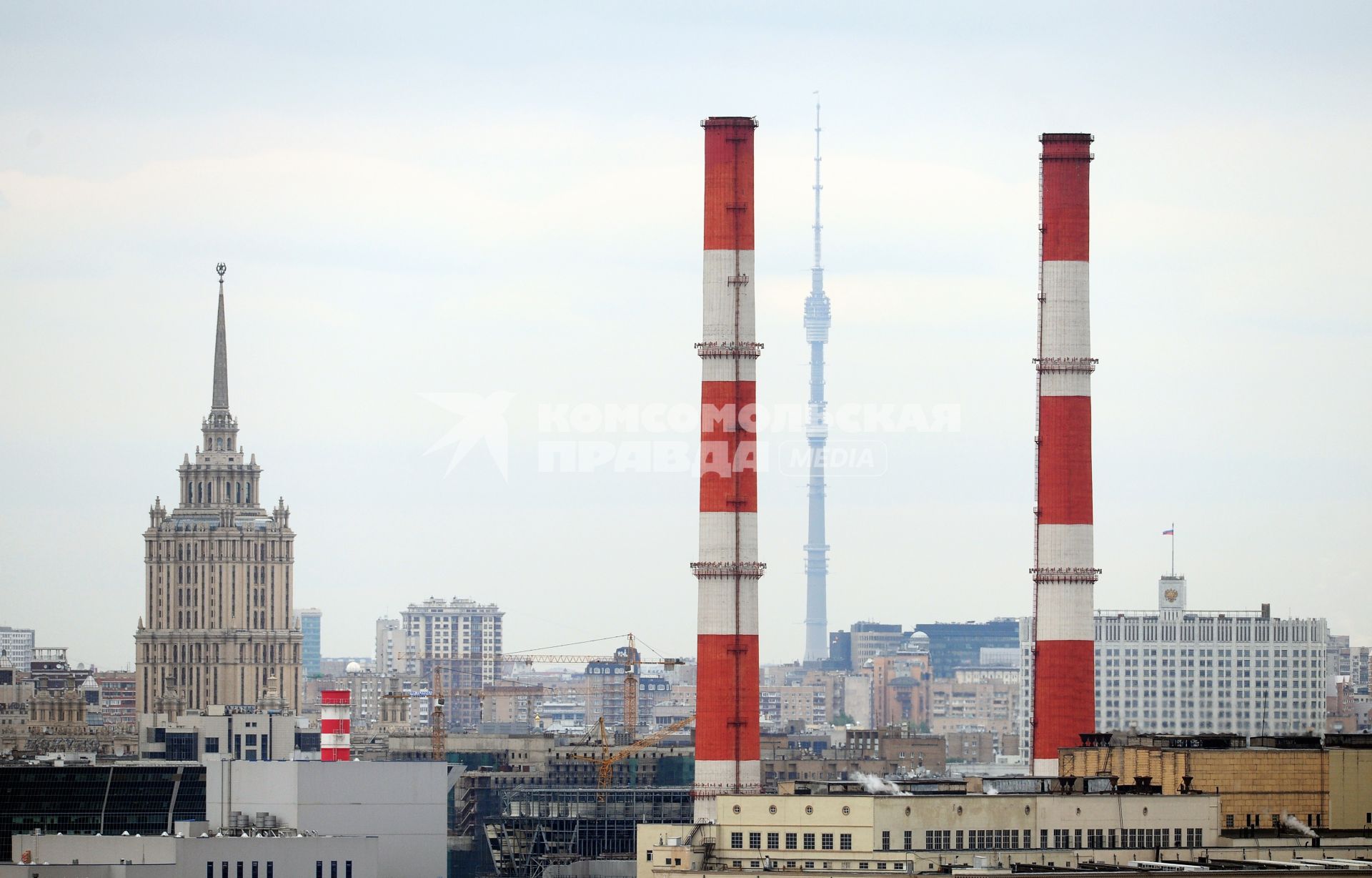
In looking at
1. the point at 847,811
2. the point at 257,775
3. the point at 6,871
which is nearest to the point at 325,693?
the point at 257,775

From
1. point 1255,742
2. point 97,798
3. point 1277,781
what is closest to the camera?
point 1277,781

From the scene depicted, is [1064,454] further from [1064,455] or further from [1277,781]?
[1277,781]

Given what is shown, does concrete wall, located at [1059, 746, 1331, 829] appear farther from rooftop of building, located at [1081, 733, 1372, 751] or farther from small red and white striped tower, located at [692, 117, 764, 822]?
small red and white striped tower, located at [692, 117, 764, 822]

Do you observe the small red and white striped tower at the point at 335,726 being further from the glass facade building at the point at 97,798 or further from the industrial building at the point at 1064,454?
the industrial building at the point at 1064,454

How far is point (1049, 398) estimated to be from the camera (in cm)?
14312

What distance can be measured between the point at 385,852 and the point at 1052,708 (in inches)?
1211

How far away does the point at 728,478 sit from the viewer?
144 meters

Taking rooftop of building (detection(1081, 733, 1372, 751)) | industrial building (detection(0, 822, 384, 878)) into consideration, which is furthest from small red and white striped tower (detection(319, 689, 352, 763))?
rooftop of building (detection(1081, 733, 1372, 751))

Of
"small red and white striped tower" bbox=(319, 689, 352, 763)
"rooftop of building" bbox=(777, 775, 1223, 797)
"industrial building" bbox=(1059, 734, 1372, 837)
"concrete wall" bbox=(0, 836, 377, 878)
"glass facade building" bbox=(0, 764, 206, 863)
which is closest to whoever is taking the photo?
"rooftop of building" bbox=(777, 775, 1223, 797)

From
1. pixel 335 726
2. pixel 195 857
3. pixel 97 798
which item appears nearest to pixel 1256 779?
pixel 195 857

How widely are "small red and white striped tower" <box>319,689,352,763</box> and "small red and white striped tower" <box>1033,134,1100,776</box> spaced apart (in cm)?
3398

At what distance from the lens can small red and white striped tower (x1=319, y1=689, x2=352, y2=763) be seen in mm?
153875

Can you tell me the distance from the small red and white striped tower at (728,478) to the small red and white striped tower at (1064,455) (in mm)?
12874

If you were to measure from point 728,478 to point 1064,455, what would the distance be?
14995 mm
